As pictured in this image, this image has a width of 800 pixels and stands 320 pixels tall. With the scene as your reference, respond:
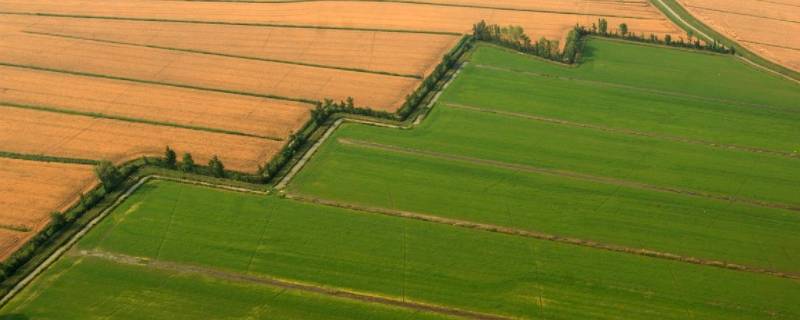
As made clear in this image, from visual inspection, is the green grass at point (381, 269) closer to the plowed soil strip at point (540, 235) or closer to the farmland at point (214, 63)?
the plowed soil strip at point (540, 235)

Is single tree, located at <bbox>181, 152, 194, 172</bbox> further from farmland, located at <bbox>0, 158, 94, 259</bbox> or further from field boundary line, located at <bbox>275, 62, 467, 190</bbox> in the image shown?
field boundary line, located at <bbox>275, 62, 467, 190</bbox>

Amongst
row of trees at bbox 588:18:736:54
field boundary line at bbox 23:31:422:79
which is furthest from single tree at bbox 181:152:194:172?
row of trees at bbox 588:18:736:54

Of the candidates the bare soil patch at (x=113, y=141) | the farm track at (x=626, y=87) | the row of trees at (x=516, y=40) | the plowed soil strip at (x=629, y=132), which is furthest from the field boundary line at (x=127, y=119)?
the row of trees at (x=516, y=40)

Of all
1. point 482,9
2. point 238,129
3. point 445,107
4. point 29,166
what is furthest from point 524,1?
point 29,166

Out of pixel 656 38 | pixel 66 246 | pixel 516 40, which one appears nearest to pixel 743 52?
pixel 656 38

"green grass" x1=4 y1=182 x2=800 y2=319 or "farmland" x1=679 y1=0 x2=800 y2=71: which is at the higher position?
"farmland" x1=679 y1=0 x2=800 y2=71

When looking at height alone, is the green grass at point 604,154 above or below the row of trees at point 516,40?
below

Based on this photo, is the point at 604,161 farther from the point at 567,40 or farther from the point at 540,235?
the point at 567,40
